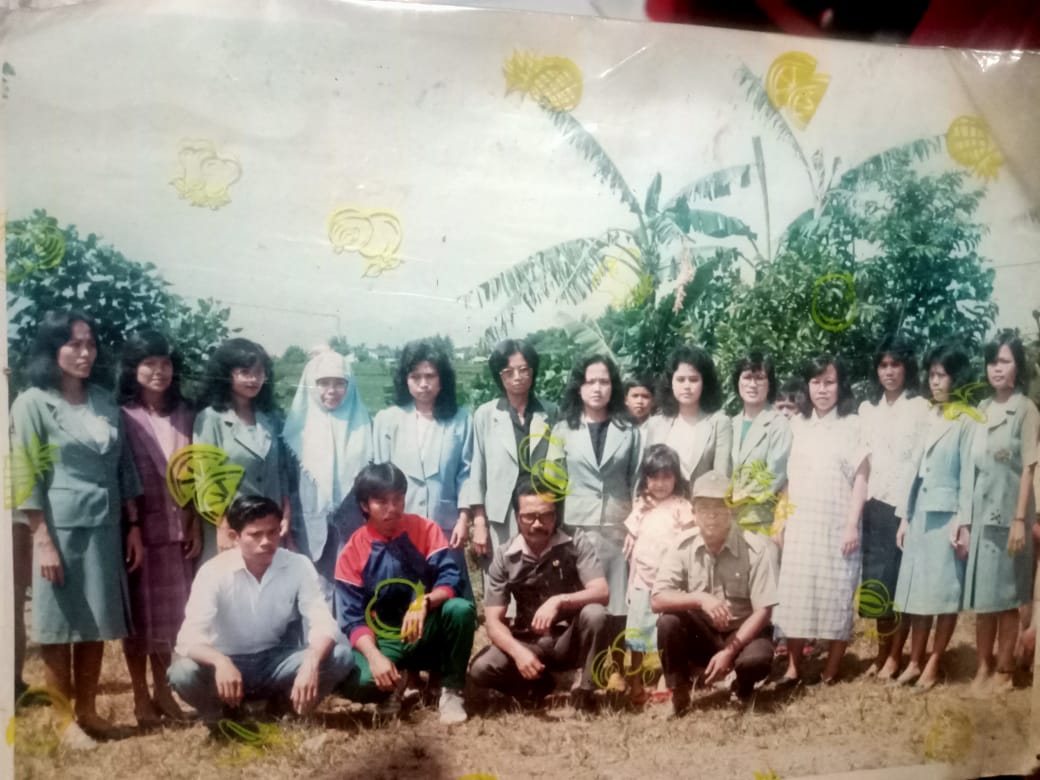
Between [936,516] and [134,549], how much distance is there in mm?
849

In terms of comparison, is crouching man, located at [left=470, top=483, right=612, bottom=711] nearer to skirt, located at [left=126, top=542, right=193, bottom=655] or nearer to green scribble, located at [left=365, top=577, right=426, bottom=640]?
green scribble, located at [left=365, top=577, right=426, bottom=640]

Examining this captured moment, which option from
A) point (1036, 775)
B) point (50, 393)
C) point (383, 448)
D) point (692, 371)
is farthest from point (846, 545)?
point (50, 393)

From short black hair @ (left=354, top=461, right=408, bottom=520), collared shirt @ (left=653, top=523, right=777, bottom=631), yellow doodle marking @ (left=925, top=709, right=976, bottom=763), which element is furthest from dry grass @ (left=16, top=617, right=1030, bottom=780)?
short black hair @ (left=354, top=461, right=408, bottom=520)

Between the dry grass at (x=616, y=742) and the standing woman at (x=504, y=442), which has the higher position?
the standing woman at (x=504, y=442)

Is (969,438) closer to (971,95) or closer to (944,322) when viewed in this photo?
(944,322)

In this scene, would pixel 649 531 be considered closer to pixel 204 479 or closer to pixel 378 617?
pixel 378 617

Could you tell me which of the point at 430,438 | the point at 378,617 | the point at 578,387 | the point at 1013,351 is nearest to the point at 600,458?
the point at 578,387

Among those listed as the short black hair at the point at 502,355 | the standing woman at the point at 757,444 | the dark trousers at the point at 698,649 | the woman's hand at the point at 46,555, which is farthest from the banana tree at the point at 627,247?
the woman's hand at the point at 46,555

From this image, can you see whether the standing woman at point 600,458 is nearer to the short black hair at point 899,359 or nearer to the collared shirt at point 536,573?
the collared shirt at point 536,573

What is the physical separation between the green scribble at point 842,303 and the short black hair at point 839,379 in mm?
34

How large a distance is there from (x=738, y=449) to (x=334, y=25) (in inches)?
23.5

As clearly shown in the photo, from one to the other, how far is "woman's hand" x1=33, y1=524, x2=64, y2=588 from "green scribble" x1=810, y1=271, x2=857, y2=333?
2.63 feet

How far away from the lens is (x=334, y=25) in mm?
785

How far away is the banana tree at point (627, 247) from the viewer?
0.82m
